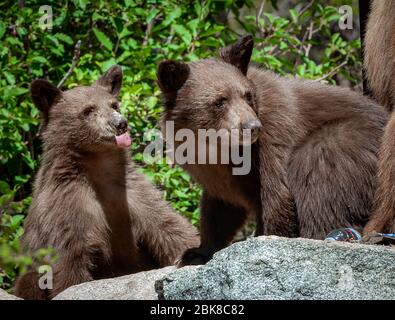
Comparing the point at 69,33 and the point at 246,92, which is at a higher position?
the point at 69,33

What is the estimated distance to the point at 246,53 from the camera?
21.2 ft

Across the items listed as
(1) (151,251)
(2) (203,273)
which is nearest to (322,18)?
(1) (151,251)

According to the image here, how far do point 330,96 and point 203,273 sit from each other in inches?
88.0

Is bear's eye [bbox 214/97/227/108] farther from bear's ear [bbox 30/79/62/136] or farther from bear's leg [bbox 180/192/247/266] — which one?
bear's ear [bbox 30/79/62/136]

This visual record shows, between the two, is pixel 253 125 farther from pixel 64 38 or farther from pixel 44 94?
pixel 64 38

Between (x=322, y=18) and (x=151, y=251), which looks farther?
(x=322, y=18)

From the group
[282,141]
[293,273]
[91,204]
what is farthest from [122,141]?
[293,273]

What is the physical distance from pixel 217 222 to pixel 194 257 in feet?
1.35

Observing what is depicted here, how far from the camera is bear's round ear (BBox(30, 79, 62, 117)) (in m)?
6.81

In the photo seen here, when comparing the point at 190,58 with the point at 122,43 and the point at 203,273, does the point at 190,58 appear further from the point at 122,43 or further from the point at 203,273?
the point at 203,273

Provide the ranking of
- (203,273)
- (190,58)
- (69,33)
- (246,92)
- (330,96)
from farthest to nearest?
(69,33), (190,58), (330,96), (246,92), (203,273)

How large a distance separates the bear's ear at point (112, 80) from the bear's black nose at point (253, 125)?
1.77 metres

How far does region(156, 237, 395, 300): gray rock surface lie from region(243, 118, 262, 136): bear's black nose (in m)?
1.06

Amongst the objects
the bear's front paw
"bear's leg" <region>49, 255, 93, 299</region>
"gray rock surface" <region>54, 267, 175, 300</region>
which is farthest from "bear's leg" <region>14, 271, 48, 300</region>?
the bear's front paw
